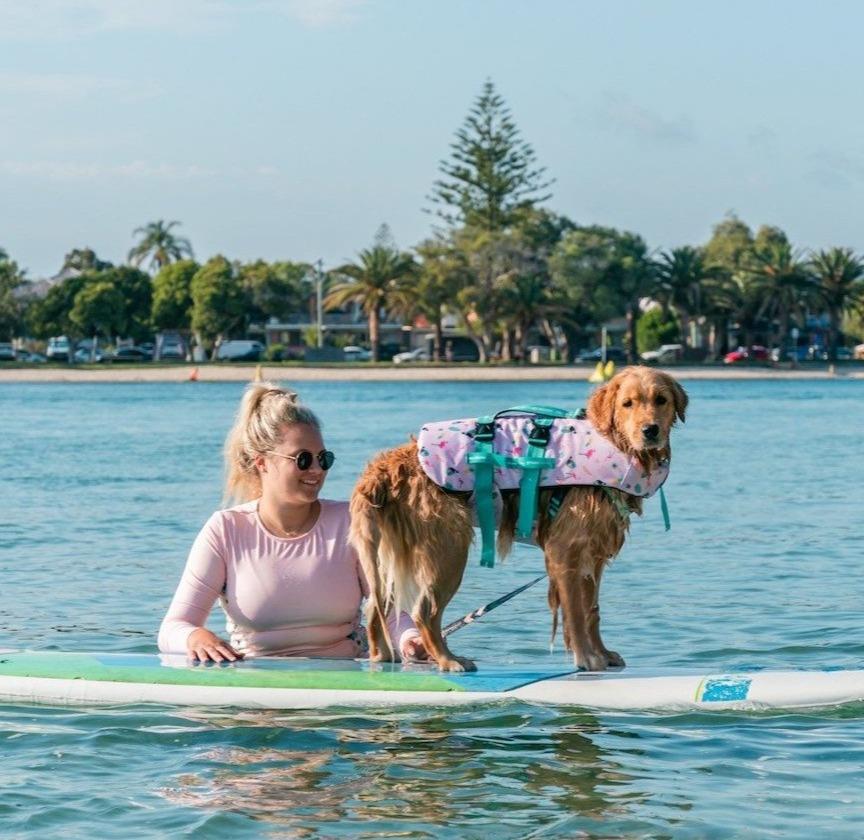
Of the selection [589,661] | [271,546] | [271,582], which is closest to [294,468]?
[271,546]

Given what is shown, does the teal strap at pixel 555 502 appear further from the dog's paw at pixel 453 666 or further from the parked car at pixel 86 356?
the parked car at pixel 86 356

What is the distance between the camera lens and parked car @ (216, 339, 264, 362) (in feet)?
341

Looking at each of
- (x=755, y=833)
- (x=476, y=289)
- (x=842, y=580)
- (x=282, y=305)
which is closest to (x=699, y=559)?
(x=842, y=580)

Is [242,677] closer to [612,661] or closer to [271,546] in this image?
[271,546]

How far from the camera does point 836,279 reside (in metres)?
101

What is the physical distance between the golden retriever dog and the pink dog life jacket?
59 millimetres

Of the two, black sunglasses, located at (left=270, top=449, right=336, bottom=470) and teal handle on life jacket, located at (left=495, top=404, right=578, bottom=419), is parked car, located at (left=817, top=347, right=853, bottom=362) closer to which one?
teal handle on life jacket, located at (left=495, top=404, right=578, bottom=419)

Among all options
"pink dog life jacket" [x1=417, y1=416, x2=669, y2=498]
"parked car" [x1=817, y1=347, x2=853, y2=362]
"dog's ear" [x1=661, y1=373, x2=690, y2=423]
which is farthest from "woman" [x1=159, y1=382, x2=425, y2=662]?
"parked car" [x1=817, y1=347, x2=853, y2=362]

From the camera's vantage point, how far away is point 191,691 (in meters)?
7.88

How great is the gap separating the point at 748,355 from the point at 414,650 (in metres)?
97.9

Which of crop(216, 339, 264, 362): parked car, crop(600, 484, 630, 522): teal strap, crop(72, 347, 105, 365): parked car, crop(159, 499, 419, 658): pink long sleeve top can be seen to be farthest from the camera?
crop(72, 347, 105, 365): parked car

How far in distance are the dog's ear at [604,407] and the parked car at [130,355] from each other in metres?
102

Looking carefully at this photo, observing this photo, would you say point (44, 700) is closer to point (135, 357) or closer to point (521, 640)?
point (521, 640)

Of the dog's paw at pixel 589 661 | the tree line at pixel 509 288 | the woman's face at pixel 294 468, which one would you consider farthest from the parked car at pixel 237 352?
the woman's face at pixel 294 468
